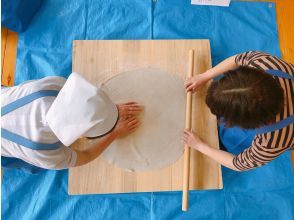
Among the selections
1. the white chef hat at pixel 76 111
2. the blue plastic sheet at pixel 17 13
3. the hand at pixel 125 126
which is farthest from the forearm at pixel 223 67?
the blue plastic sheet at pixel 17 13

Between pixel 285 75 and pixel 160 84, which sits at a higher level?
pixel 285 75

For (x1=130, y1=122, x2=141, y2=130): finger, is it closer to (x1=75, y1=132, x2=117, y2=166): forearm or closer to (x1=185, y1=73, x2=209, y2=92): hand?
(x1=75, y1=132, x2=117, y2=166): forearm

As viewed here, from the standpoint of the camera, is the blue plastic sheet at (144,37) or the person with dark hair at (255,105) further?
the blue plastic sheet at (144,37)

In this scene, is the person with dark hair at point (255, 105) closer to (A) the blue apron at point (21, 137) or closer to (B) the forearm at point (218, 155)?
(B) the forearm at point (218, 155)

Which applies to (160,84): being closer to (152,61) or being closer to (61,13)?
(152,61)

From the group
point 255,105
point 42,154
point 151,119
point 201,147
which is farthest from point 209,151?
point 42,154

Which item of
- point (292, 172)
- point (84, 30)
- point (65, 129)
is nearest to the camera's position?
point (65, 129)

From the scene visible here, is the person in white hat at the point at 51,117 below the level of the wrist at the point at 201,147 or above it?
above

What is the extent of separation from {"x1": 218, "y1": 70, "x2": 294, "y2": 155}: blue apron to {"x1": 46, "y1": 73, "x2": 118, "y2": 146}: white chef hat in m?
0.26

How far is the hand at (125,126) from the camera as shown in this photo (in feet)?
2.41

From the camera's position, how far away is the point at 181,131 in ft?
2.52

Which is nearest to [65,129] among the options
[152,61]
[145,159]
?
[145,159]

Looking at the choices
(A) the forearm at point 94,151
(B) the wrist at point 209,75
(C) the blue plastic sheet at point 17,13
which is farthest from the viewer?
(C) the blue plastic sheet at point 17,13

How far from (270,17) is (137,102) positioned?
64cm
